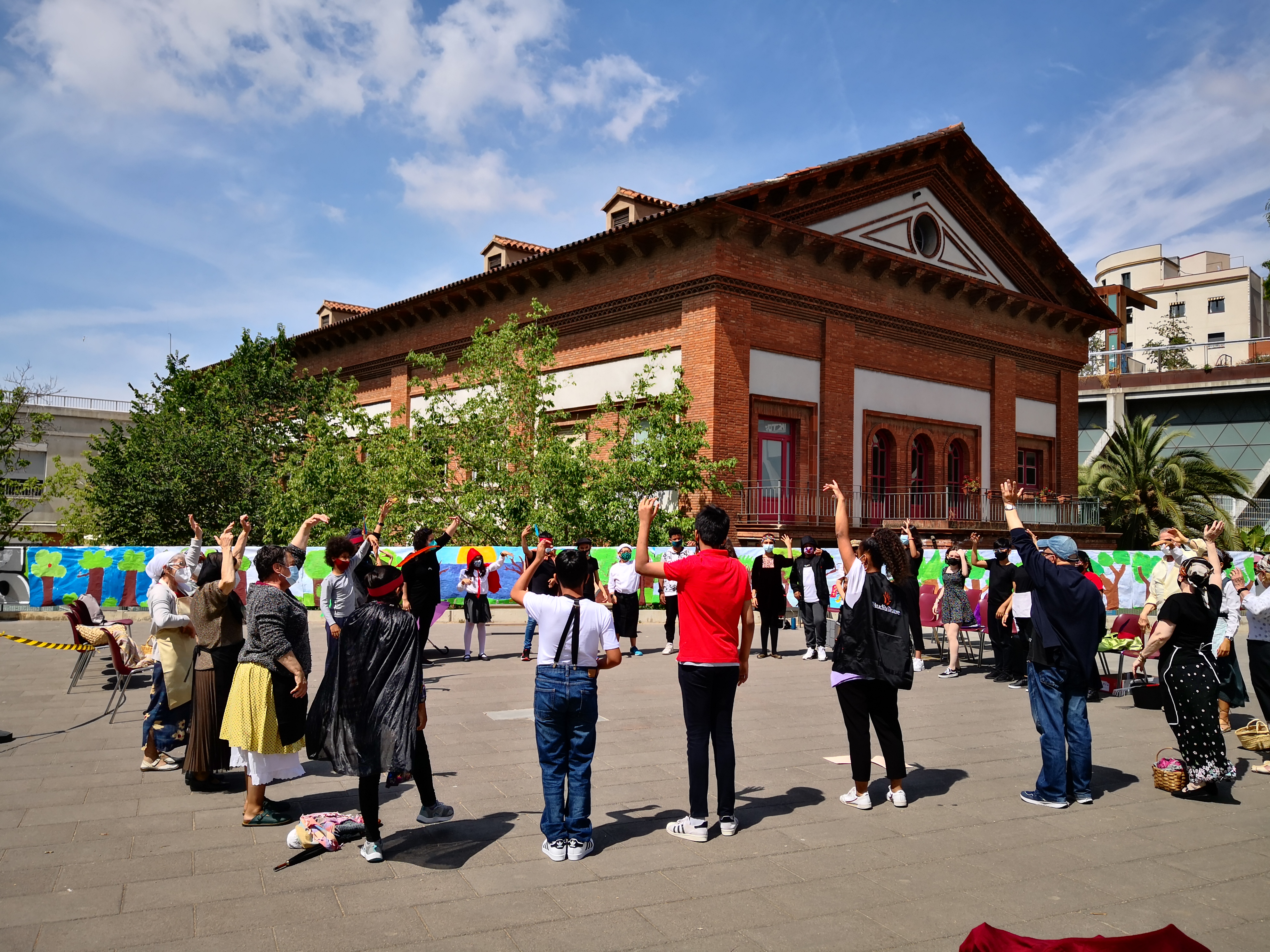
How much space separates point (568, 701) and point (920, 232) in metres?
24.1

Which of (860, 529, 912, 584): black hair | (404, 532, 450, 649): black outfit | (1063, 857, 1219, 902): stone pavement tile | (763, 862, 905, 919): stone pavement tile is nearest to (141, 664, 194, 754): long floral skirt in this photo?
(404, 532, 450, 649): black outfit

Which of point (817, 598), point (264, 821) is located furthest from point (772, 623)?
point (264, 821)

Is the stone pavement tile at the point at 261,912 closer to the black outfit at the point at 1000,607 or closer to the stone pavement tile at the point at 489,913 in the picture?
the stone pavement tile at the point at 489,913

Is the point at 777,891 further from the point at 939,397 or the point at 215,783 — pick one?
the point at 939,397

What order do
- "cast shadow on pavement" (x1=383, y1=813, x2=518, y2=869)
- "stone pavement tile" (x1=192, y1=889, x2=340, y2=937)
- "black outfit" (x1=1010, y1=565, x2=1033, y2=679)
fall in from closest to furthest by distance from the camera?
"stone pavement tile" (x1=192, y1=889, x2=340, y2=937) < "cast shadow on pavement" (x1=383, y1=813, x2=518, y2=869) < "black outfit" (x1=1010, y1=565, x2=1033, y2=679)

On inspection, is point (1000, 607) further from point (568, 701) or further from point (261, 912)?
point (261, 912)

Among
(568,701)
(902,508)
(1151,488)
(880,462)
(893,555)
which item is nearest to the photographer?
(568,701)

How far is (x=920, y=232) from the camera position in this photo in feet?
87.1

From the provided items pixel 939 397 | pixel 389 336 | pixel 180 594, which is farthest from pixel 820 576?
pixel 389 336

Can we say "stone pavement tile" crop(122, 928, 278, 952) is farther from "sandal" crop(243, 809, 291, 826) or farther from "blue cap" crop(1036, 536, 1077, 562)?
"blue cap" crop(1036, 536, 1077, 562)

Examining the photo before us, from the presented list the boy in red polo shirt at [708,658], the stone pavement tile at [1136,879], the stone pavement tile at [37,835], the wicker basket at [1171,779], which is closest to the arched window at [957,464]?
the wicker basket at [1171,779]

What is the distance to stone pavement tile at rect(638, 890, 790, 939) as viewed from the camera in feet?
15.0

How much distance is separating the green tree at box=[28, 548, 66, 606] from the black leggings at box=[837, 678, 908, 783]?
64.6ft

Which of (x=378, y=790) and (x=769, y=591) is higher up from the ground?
(x=769, y=591)
